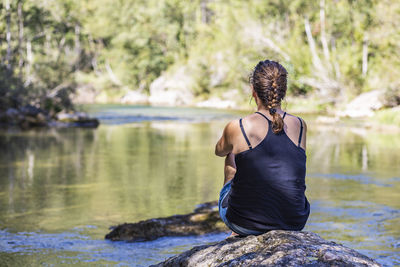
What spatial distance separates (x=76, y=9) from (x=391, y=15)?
21114 millimetres

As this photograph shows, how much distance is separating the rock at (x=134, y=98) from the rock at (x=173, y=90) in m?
0.96

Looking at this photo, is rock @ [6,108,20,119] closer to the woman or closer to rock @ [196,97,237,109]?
the woman

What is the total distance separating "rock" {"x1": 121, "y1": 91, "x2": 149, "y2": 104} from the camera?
59584 mm

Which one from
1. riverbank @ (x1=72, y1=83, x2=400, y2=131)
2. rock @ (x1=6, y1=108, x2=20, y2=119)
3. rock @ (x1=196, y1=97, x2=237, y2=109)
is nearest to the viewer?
rock @ (x1=6, y1=108, x2=20, y2=119)

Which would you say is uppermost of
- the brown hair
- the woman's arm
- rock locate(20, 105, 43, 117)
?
the brown hair

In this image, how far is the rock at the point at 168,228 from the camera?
6348mm

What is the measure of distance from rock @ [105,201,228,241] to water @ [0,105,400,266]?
123 millimetres

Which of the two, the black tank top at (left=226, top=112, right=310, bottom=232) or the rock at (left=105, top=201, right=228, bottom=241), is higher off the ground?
the black tank top at (left=226, top=112, right=310, bottom=232)

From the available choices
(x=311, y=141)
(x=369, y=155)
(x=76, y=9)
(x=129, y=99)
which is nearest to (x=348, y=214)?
(x=369, y=155)

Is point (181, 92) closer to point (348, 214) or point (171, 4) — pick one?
point (171, 4)

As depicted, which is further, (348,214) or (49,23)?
(49,23)

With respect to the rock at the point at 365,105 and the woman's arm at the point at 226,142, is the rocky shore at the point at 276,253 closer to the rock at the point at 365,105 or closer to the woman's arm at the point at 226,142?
the woman's arm at the point at 226,142

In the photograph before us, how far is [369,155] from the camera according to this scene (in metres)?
15.0

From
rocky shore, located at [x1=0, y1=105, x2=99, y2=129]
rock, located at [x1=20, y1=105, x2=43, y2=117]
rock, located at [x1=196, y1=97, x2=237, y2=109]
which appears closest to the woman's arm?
rocky shore, located at [x1=0, y1=105, x2=99, y2=129]
